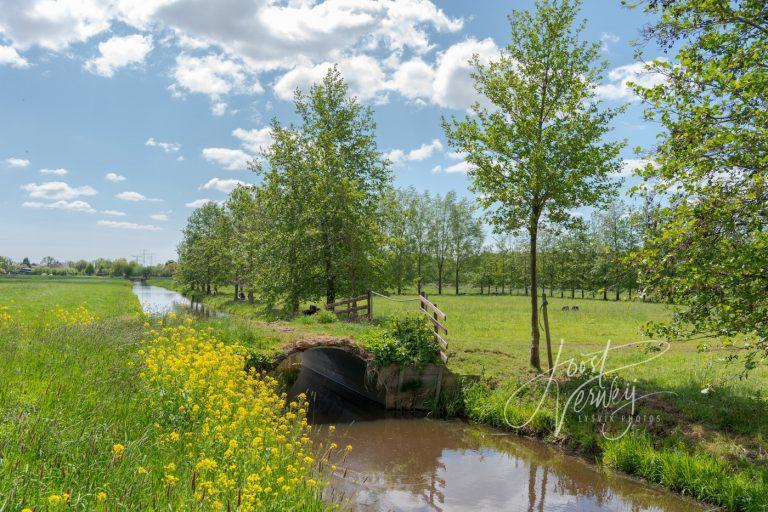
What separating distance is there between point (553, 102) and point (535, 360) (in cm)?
804

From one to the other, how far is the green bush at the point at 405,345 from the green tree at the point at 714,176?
24.1ft

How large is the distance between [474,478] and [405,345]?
5340 mm

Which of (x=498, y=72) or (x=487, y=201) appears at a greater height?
(x=498, y=72)

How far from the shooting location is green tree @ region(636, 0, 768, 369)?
764 centimetres

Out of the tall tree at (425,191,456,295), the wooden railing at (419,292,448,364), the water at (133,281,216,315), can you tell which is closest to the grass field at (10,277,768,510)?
the wooden railing at (419,292,448,364)

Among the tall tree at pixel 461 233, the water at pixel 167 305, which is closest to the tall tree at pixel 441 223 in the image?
the tall tree at pixel 461 233

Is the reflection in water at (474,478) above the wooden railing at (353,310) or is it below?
below

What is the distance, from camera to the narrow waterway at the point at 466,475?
29.2ft

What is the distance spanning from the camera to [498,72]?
606 inches

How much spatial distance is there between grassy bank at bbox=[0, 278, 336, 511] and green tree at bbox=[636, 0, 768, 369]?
698 centimetres

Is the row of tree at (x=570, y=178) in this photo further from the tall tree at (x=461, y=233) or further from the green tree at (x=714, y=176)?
the tall tree at (x=461, y=233)

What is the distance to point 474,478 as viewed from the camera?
10141 mm

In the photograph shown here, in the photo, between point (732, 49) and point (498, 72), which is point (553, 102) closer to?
point (498, 72)

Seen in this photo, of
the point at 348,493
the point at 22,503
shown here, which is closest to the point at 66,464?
the point at 22,503
